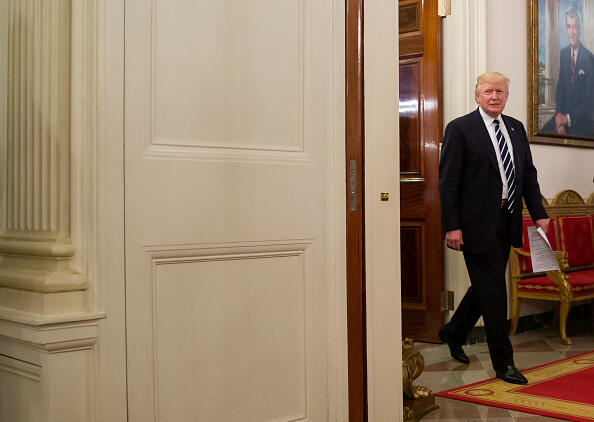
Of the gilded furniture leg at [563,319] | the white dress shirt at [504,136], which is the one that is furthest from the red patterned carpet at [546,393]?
the white dress shirt at [504,136]

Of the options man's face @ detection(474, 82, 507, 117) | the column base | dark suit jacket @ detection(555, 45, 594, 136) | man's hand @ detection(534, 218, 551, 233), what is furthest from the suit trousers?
the column base

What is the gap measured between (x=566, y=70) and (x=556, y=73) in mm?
185

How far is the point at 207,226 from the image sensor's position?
2.07 metres

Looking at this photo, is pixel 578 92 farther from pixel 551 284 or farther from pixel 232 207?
pixel 232 207

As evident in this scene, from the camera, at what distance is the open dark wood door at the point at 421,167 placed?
5117mm

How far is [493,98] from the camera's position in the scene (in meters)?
4.25

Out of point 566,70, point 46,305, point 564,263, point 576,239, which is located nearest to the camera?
point 46,305

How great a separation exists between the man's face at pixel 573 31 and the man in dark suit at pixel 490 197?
2299 mm

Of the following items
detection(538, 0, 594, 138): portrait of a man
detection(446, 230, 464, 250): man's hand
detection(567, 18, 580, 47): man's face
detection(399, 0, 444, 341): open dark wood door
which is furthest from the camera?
detection(567, 18, 580, 47): man's face

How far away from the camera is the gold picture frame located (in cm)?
580

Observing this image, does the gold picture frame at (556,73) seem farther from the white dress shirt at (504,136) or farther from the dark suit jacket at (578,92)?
the white dress shirt at (504,136)

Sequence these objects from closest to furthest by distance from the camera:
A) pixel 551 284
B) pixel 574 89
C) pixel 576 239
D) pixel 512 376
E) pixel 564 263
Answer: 1. pixel 512 376
2. pixel 564 263
3. pixel 551 284
4. pixel 576 239
5. pixel 574 89

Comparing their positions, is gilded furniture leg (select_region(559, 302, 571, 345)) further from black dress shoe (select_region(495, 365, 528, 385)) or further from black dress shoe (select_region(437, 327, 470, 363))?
black dress shoe (select_region(495, 365, 528, 385))

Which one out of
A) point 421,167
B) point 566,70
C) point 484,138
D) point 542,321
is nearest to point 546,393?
point 484,138
